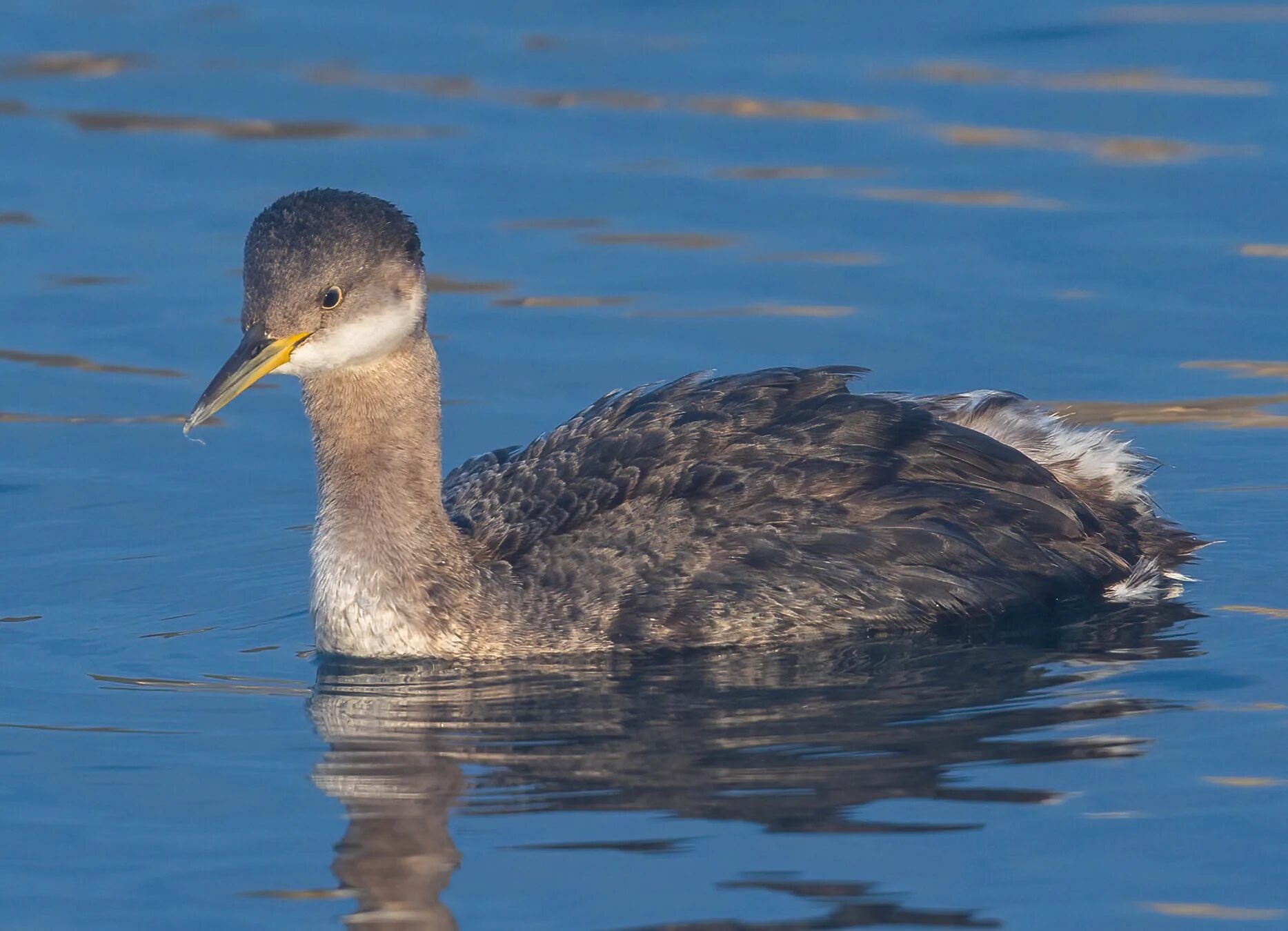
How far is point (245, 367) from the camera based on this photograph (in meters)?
10.7

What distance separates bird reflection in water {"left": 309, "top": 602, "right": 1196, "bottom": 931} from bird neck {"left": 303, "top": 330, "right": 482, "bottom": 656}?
0.61 ft

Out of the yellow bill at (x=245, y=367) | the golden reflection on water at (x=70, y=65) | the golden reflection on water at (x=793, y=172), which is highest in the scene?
the golden reflection on water at (x=70, y=65)

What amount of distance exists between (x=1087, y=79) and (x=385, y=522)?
33.6 feet

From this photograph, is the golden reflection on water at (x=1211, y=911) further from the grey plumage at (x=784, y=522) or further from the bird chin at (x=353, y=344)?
the bird chin at (x=353, y=344)

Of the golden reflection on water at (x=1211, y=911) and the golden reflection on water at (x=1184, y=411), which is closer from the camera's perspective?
the golden reflection on water at (x=1211, y=911)

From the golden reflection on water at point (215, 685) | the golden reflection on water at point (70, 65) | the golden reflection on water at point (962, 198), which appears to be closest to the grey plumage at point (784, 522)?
the golden reflection on water at point (215, 685)

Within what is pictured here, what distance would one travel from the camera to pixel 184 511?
43.7 feet

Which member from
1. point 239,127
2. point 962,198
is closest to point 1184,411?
point 962,198

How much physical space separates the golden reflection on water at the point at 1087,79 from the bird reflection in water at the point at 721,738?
8756 mm

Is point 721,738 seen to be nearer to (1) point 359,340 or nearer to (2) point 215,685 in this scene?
(2) point 215,685

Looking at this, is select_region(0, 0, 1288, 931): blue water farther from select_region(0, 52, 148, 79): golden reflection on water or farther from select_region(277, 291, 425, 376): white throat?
select_region(277, 291, 425, 376): white throat

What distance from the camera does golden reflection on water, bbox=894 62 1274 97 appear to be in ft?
63.1

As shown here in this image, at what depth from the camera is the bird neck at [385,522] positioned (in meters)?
11.1

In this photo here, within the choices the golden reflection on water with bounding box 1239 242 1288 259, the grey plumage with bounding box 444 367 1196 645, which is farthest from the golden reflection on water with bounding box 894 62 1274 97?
the grey plumage with bounding box 444 367 1196 645
